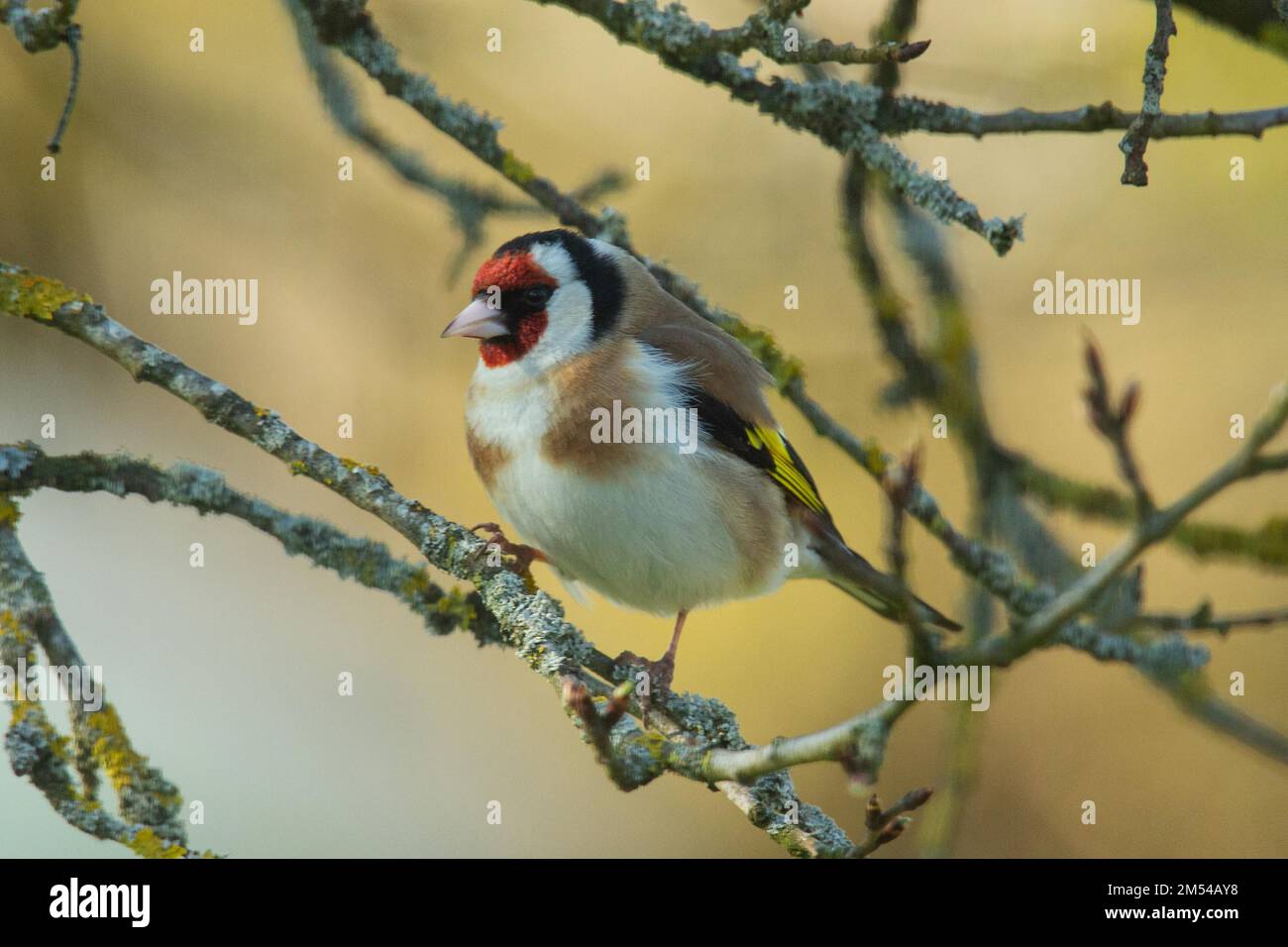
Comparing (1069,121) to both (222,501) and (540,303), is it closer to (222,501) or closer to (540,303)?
(540,303)

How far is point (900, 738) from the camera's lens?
658cm

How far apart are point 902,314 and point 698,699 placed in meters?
2.02

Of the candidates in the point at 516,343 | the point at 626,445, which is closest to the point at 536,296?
the point at 516,343

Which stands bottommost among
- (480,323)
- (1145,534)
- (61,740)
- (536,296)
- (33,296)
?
(61,740)

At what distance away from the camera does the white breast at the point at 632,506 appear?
4.04 meters

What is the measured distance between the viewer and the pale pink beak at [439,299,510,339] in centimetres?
423

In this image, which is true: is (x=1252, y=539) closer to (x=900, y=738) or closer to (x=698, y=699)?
(x=698, y=699)

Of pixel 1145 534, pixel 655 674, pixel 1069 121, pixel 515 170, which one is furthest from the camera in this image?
pixel 515 170

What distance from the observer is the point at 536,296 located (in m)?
4.41

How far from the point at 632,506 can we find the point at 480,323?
80 centimetres

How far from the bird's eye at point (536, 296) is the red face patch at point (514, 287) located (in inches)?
0.5

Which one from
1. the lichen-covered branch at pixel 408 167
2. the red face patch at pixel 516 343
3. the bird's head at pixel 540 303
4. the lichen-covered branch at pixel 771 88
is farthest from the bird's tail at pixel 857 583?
the lichen-covered branch at pixel 408 167

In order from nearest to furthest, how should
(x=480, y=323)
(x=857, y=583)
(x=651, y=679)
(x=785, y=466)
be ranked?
1. (x=651, y=679)
2. (x=480, y=323)
3. (x=785, y=466)
4. (x=857, y=583)

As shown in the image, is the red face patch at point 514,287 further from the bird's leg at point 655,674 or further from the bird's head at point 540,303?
the bird's leg at point 655,674
